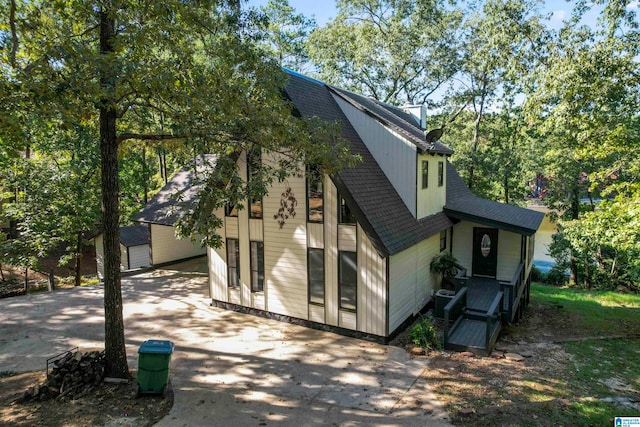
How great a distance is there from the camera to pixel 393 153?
39.4 ft

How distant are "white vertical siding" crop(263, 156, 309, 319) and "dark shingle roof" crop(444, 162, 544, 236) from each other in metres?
6.12

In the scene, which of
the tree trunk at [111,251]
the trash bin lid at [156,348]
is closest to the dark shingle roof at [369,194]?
the tree trunk at [111,251]

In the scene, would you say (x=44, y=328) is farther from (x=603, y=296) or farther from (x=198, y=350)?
(x=603, y=296)

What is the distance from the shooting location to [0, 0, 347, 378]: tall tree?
6.21 m

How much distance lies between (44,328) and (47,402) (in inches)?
203

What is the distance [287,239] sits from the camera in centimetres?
1122

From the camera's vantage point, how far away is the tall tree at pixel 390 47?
83.0ft

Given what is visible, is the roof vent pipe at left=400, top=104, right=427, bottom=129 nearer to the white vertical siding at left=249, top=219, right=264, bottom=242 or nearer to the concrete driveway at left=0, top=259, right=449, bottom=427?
the white vertical siding at left=249, top=219, right=264, bottom=242

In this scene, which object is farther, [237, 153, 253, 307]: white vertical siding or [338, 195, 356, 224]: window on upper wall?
[237, 153, 253, 307]: white vertical siding

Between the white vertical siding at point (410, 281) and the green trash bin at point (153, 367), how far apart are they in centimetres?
536

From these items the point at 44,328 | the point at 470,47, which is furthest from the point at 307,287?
the point at 470,47

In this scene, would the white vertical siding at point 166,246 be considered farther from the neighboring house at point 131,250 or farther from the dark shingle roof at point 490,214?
the dark shingle roof at point 490,214

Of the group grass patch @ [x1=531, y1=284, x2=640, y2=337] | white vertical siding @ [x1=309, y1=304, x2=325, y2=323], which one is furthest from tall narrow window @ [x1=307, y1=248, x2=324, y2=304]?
grass patch @ [x1=531, y1=284, x2=640, y2=337]

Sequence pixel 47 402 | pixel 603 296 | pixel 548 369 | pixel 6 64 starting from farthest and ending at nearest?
1. pixel 603 296
2. pixel 548 369
3. pixel 6 64
4. pixel 47 402
